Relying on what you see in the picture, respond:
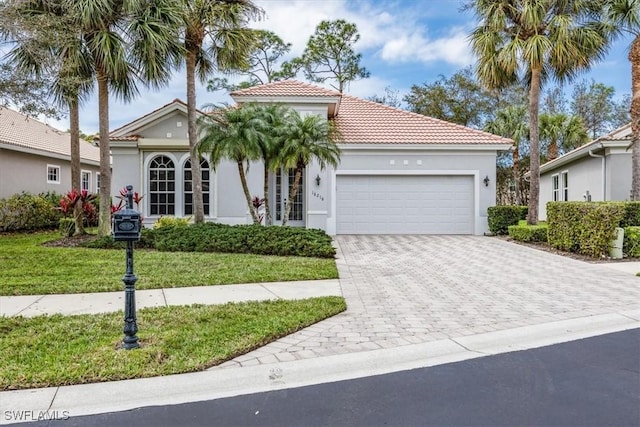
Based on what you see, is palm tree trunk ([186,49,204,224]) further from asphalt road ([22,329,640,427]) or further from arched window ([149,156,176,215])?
asphalt road ([22,329,640,427])

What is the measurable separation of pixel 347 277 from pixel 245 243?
3.73m

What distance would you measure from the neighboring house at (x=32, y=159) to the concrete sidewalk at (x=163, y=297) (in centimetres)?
1160

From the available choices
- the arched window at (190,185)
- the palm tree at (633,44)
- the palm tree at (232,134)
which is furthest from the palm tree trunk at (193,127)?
the palm tree at (633,44)

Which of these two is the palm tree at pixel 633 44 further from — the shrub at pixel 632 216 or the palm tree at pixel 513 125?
the palm tree at pixel 513 125

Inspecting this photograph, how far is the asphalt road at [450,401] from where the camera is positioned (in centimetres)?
327

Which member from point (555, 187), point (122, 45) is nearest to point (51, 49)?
point (122, 45)

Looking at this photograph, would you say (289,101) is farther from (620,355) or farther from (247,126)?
(620,355)

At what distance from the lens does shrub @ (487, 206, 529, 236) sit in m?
16.2

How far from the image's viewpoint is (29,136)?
20250 mm

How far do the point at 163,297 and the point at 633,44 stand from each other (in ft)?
49.6

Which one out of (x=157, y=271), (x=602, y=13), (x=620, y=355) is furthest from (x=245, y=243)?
(x=602, y=13)

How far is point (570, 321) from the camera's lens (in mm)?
5574

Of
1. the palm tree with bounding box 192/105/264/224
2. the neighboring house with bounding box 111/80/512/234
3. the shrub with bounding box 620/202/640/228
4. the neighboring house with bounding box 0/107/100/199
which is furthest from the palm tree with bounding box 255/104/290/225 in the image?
the shrub with bounding box 620/202/640/228

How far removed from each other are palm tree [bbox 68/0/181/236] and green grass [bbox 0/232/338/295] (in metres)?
3.31
